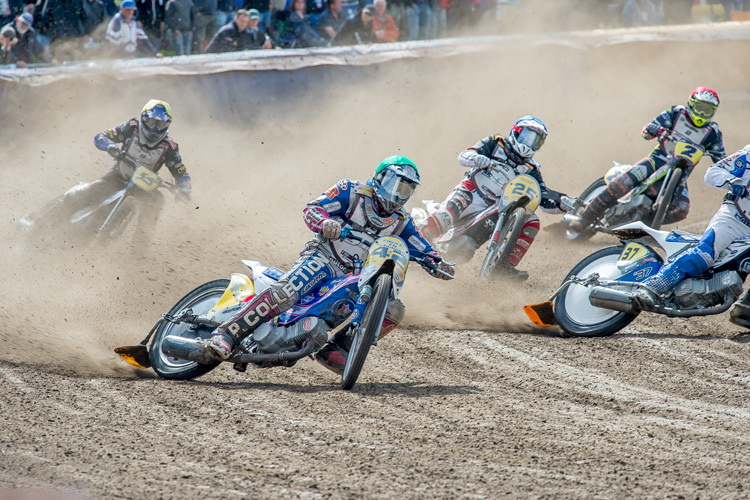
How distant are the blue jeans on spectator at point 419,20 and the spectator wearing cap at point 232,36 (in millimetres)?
3942

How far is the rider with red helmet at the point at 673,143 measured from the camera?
37.3 feet

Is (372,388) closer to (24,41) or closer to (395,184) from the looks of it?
(395,184)

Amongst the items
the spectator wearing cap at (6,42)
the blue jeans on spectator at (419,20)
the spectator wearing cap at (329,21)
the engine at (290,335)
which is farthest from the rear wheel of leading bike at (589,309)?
the blue jeans on spectator at (419,20)

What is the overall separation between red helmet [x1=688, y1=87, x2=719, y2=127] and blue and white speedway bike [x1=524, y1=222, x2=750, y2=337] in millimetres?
4067

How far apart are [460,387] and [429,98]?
1130 cm

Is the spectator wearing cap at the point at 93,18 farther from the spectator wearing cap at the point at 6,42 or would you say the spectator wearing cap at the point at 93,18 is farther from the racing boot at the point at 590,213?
the racing boot at the point at 590,213

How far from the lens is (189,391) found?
6.23 meters

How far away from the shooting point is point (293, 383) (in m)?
6.69

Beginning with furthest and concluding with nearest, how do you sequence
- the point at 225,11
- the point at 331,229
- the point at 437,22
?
the point at 437,22, the point at 225,11, the point at 331,229

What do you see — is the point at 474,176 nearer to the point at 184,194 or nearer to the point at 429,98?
the point at 184,194

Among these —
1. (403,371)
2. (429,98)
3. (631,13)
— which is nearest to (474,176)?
(403,371)

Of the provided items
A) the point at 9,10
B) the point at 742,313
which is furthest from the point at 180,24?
the point at 742,313

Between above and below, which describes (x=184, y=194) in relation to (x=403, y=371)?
above

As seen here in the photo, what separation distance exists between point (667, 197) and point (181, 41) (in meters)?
9.20
